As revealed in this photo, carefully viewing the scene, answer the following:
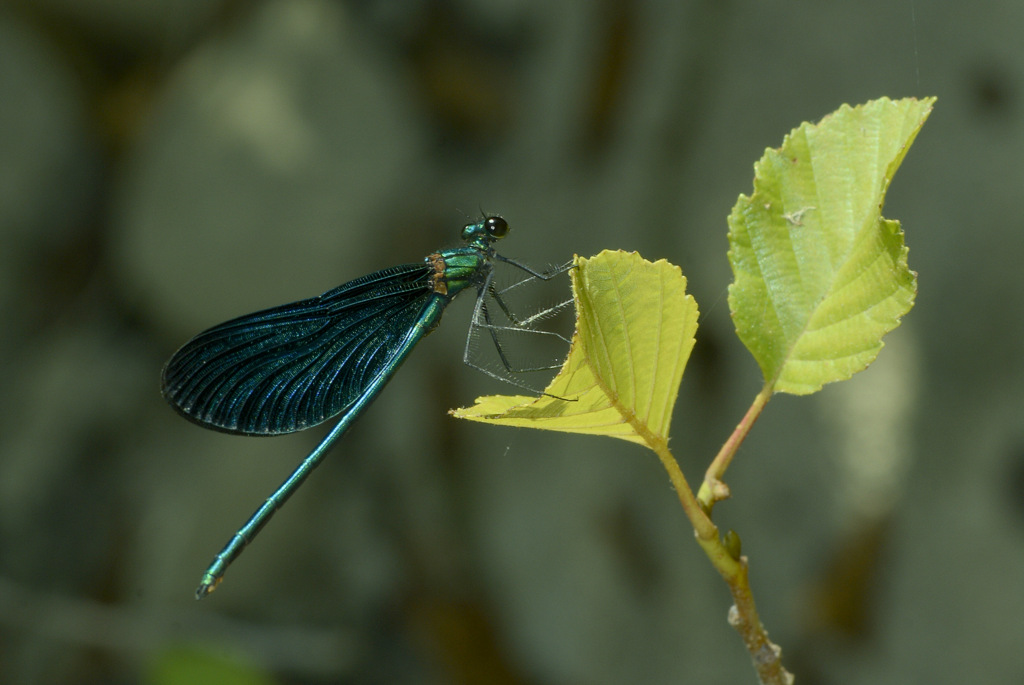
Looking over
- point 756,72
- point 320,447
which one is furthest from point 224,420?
point 756,72

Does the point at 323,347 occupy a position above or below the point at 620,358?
above

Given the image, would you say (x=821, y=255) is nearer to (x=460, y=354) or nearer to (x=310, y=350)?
(x=310, y=350)

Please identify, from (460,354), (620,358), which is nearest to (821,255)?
(620,358)

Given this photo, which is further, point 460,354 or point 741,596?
point 460,354

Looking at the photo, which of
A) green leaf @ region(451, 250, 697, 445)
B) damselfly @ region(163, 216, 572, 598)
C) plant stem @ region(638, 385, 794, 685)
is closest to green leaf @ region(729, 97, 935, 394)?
green leaf @ region(451, 250, 697, 445)

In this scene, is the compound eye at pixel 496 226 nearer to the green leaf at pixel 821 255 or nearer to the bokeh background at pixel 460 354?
the green leaf at pixel 821 255

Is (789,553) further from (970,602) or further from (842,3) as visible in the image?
(842,3)

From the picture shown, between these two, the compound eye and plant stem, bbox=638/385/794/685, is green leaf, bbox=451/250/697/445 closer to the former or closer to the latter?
plant stem, bbox=638/385/794/685
